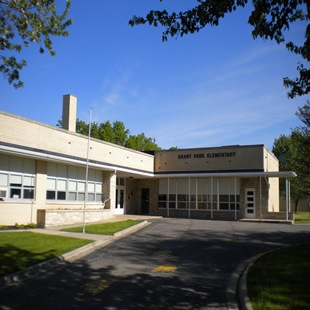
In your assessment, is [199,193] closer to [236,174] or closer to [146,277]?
[236,174]

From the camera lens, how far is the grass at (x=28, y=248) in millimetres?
10469

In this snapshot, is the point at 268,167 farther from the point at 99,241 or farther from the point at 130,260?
the point at 130,260

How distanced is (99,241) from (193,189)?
17629mm

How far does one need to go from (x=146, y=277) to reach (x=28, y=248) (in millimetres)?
5093

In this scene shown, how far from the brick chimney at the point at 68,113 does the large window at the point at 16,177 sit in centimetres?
475

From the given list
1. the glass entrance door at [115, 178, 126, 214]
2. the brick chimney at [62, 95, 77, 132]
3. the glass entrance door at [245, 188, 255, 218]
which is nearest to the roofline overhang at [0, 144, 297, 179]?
the glass entrance door at [245, 188, 255, 218]

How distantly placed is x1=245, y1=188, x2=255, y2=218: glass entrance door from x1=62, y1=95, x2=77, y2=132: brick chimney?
562 inches

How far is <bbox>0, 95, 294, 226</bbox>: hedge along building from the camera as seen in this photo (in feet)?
62.8

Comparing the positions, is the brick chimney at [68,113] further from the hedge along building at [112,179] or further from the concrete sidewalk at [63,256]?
the concrete sidewalk at [63,256]

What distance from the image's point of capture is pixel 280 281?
851 cm

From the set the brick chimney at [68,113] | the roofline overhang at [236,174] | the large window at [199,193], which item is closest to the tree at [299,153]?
the roofline overhang at [236,174]

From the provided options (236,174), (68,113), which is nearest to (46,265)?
(68,113)

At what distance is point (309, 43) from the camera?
654 cm

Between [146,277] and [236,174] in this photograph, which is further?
[236,174]
